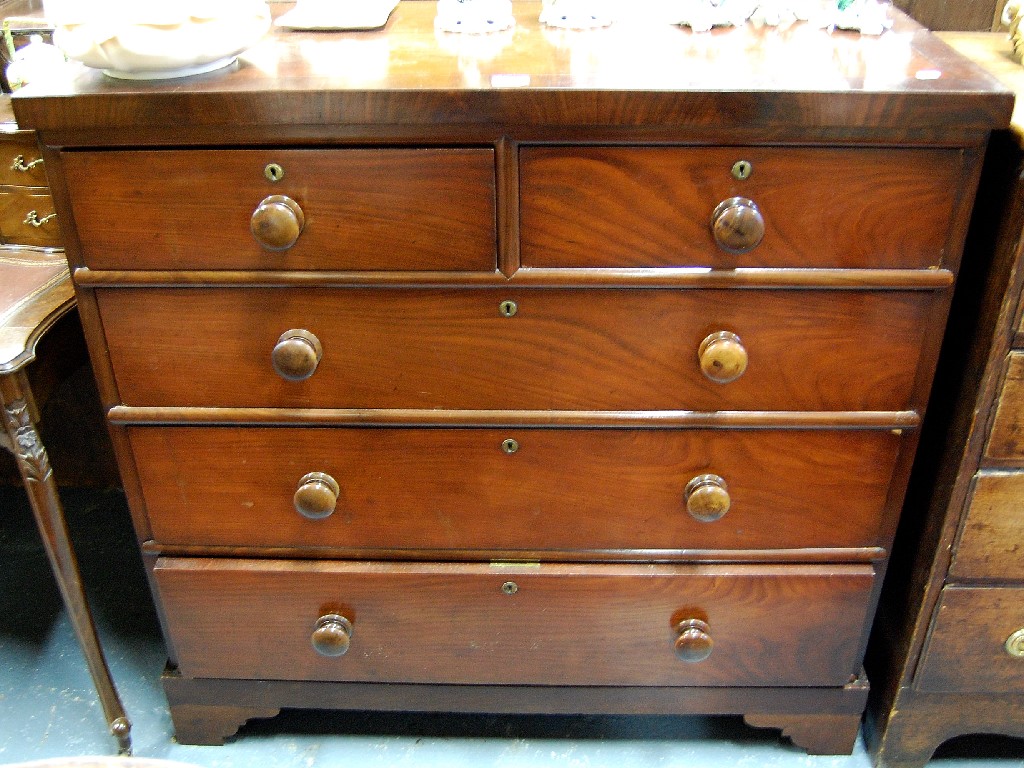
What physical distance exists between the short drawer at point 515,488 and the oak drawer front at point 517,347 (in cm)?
5

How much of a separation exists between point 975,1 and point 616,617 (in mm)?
1098

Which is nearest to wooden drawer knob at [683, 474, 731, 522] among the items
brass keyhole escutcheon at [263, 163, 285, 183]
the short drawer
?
the short drawer

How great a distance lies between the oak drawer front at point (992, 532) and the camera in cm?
109

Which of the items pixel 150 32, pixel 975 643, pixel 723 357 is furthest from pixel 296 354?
pixel 975 643

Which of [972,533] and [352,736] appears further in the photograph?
[352,736]

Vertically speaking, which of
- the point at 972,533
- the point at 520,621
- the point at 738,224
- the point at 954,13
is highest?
the point at 954,13

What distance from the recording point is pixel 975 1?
138 centimetres

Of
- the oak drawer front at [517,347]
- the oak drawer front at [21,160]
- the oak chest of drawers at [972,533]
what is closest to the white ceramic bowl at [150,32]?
the oak drawer front at [517,347]

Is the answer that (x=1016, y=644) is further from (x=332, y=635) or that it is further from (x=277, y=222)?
(x=277, y=222)

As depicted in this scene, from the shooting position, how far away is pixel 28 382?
1.12 metres

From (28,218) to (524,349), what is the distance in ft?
2.59

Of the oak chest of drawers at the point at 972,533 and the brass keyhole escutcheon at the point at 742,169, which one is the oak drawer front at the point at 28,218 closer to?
the brass keyhole escutcheon at the point at 742,169

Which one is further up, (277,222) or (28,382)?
(277,222)

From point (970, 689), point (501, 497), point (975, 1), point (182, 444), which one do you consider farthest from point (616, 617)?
point (975, 1)
